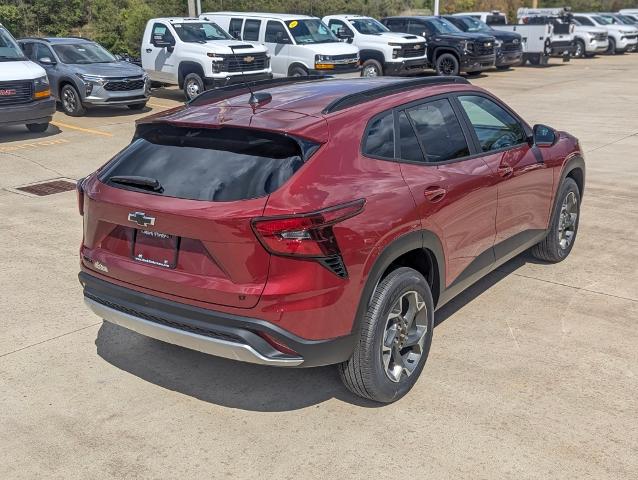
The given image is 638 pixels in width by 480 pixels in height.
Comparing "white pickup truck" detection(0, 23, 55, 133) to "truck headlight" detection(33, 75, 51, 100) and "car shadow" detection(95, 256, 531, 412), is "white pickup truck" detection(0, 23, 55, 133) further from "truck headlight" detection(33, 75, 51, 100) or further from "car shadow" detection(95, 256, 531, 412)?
"car shadow" detection(95, 256, 531, 412)

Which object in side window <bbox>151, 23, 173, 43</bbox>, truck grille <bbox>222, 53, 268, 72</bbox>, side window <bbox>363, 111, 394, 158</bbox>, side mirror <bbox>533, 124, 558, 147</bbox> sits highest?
side window <bbox>151, 23, 173, 43</bbox>

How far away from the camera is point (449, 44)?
72.2 feet

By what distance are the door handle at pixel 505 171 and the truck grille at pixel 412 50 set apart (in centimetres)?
1576

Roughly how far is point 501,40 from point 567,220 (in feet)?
63.0

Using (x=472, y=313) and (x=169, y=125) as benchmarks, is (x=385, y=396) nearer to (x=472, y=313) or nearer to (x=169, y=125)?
(x=472, y=313)

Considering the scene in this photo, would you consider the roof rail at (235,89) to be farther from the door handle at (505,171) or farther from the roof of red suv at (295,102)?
the door handle at (505,171)

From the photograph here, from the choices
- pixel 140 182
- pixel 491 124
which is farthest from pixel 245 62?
pixel 140 182

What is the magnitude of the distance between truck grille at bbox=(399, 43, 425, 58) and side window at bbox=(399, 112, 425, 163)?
16.5 metres

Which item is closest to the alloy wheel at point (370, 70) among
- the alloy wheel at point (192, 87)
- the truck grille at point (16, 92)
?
the alloy wheel at point (192, 87)

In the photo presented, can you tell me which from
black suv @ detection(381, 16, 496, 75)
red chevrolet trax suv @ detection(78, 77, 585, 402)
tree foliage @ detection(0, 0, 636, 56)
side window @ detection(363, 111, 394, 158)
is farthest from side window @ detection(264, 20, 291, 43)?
side window @ detection(363, 111, 394, 158)

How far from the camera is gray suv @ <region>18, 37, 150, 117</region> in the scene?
1454 centimetres

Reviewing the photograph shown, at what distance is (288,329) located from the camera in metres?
3.45

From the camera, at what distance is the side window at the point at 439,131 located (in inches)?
170

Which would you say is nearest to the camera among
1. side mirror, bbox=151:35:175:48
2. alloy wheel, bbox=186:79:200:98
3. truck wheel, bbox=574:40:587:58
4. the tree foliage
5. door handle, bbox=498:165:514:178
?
door handle, bbox=498:165:514:178
